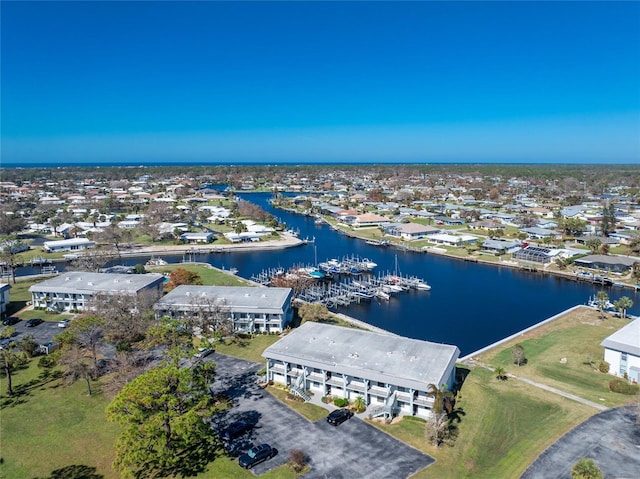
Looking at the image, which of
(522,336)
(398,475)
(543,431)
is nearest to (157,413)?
(398,475)

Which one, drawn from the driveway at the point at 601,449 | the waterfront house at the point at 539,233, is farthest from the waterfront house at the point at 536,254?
the driveway at the point at 601,449

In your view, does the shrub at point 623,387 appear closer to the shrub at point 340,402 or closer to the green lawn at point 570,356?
the green lawn at point 570,356

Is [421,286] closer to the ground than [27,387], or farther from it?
closer to the ground

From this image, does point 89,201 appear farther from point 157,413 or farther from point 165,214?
point 157,413

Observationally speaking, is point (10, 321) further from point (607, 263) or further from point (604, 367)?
point (607, 263)

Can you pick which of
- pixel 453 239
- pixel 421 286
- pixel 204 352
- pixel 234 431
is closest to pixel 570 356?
pixel 421 286

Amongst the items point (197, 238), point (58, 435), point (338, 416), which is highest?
point (197, 238)
